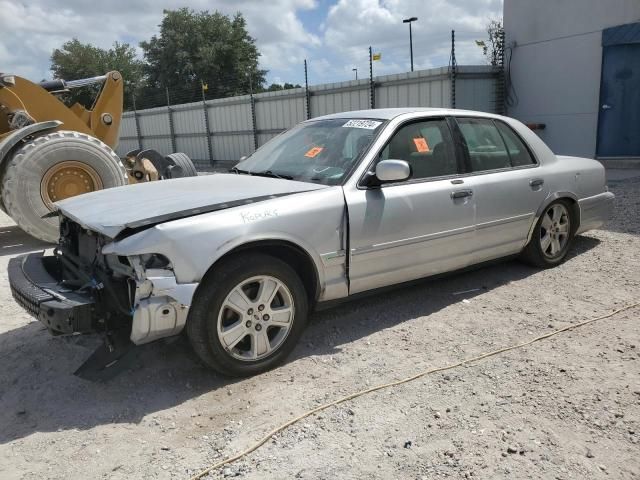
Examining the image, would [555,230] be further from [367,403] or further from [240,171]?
[367,403]

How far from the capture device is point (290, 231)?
11.2 ft

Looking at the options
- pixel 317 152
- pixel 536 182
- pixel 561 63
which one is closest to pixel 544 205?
pixel 536 182

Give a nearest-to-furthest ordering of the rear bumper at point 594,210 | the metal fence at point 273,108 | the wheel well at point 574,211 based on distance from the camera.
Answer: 1. the wheel well at point 574,211
2. the rear bumper at point 594,210
3. the metal fence at point 273,108

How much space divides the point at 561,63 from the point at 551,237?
905 cm

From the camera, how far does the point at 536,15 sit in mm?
13070

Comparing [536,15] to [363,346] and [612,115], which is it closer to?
[612,115]

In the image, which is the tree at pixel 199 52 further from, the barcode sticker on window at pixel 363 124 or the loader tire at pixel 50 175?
the barcode sticker on window at pixel 363 124

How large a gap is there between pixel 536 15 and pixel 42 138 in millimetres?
11343

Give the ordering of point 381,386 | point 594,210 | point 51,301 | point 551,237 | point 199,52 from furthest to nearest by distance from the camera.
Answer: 1. point 199,52
2. point 594,210
3. point 551,237
4. point 381,386
5. point 51,301

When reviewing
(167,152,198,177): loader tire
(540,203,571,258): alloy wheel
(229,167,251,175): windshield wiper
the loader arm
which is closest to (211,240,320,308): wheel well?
(229,167,251,175): windshield wiper

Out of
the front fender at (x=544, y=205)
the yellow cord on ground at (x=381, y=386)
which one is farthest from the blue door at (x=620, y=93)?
the yellow cord on ground at (x=381, y=386)

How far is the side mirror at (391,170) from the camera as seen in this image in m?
3.70

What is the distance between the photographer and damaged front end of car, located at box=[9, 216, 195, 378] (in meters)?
2.97

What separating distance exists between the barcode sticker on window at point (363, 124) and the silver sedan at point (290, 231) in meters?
0.02
